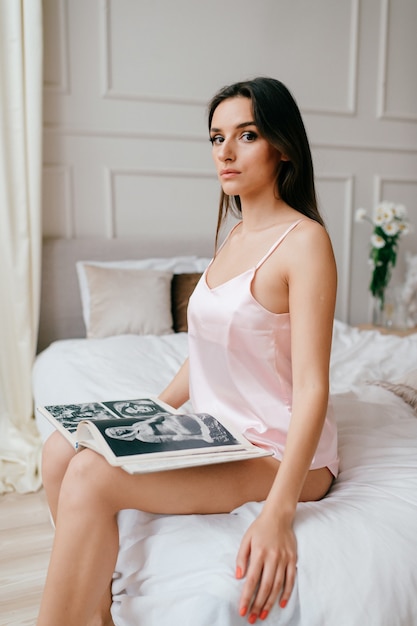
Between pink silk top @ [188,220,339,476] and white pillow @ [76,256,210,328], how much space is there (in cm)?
177

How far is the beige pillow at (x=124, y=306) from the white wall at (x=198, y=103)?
0.48 metres

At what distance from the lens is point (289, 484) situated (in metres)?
1.01

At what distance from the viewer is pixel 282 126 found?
4.05 ft

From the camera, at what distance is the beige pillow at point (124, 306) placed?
2.86 m

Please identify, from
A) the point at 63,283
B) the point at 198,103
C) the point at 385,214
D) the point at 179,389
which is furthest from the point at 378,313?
the point at 179,389

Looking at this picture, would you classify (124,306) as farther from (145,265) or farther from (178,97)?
(178,97)

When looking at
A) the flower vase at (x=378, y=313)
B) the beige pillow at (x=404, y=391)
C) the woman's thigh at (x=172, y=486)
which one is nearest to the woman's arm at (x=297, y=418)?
the woman's thigh at (x=172, y=486)

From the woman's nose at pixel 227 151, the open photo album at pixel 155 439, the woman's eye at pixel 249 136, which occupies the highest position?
the woman's eye at pixel 249 136

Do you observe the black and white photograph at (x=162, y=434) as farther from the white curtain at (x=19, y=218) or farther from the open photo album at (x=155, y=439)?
the white curtain at (x=19, y=218)

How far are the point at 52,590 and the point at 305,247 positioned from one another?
0.75 meters

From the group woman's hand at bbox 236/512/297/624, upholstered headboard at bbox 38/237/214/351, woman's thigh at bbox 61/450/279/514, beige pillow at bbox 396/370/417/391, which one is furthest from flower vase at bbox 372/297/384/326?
woman's hand at bbox 236/512/297/624

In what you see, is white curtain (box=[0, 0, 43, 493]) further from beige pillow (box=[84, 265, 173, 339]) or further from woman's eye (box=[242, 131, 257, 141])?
woman's eye (box=[242, 131, 257, 141])

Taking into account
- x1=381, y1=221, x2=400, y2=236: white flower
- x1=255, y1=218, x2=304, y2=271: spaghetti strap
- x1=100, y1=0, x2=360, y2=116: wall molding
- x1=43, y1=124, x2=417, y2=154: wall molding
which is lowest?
x1=381, y1=221, x2=400, y2=236: white flower

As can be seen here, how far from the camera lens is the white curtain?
2.77m
